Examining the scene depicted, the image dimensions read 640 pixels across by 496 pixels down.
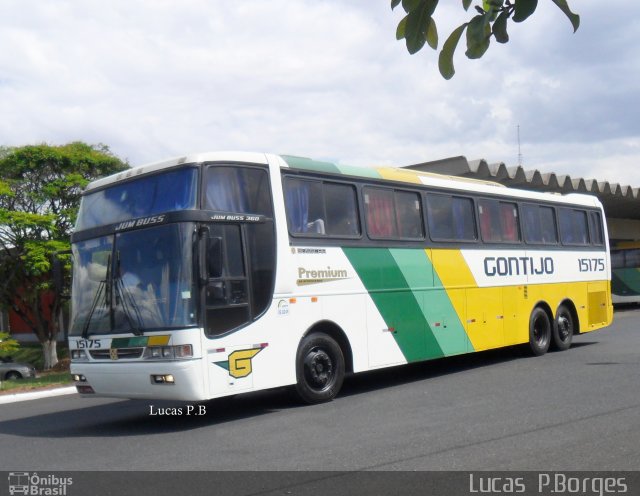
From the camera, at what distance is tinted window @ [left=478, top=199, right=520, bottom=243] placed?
567 inches

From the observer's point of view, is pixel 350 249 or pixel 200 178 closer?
pixel 200 178

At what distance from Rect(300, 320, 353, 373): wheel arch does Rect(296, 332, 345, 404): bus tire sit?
12 cm

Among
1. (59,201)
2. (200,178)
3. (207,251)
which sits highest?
(59,201)

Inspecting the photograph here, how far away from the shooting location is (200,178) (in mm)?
9508

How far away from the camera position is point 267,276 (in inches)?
396

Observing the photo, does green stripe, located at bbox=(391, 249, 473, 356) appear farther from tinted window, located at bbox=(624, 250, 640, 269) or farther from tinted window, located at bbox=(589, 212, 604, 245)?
tinted window, located at bbox=(624, 250, 640, 269)

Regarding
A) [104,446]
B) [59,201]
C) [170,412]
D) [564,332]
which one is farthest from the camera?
[59,201]

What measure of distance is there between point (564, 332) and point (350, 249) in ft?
23.0

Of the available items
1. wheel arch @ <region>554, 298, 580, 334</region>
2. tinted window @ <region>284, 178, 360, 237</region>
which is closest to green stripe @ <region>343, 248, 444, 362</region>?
tinted window @ <region>284, 178, 360, 237</region>
